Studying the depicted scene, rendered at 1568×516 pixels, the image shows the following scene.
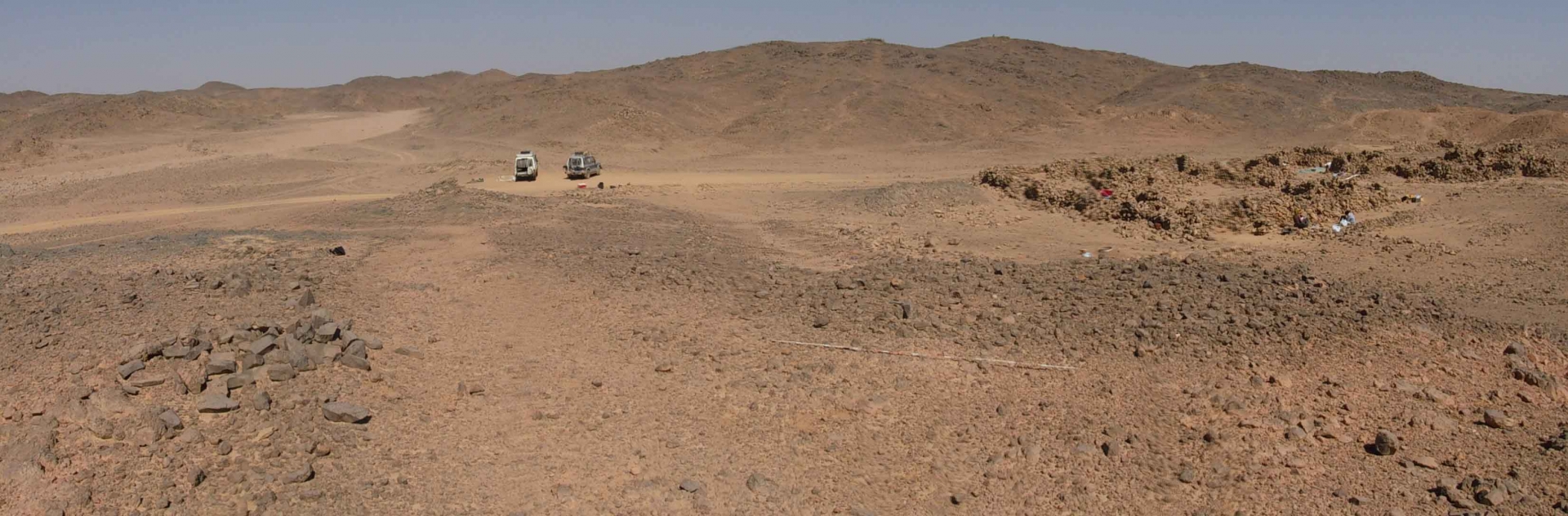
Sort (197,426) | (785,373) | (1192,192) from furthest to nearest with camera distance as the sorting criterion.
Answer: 1. (1192,192)
2. (785,373)
3. (197,426)

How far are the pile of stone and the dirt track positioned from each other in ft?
0.13

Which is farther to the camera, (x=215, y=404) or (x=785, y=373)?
(x=785, y=373)

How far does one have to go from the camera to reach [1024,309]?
37.0 ft

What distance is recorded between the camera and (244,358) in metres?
8.15

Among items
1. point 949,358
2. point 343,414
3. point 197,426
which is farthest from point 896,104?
point 197,426

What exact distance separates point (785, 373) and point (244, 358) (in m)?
4.60

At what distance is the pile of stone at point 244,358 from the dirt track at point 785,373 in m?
0.04

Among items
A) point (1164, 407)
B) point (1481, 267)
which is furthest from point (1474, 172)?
point (1164, 407)

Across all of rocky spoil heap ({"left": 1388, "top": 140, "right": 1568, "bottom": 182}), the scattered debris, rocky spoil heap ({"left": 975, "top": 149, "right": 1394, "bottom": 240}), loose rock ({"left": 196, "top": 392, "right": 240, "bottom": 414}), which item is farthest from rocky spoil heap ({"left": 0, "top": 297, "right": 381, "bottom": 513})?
rocky spoil heap ({"left": 1388, "top": 140, "right": 1568, "bottom": 182})

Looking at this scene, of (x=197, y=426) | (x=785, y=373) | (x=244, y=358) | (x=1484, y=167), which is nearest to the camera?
(x=197, y=426)

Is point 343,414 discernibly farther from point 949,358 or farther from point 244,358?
point 949,358

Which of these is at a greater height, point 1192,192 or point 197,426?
point 1192,192

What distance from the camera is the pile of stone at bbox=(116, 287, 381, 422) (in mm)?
7473

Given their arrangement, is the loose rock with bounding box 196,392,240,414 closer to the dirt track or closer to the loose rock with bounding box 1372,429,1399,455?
the dirt track
